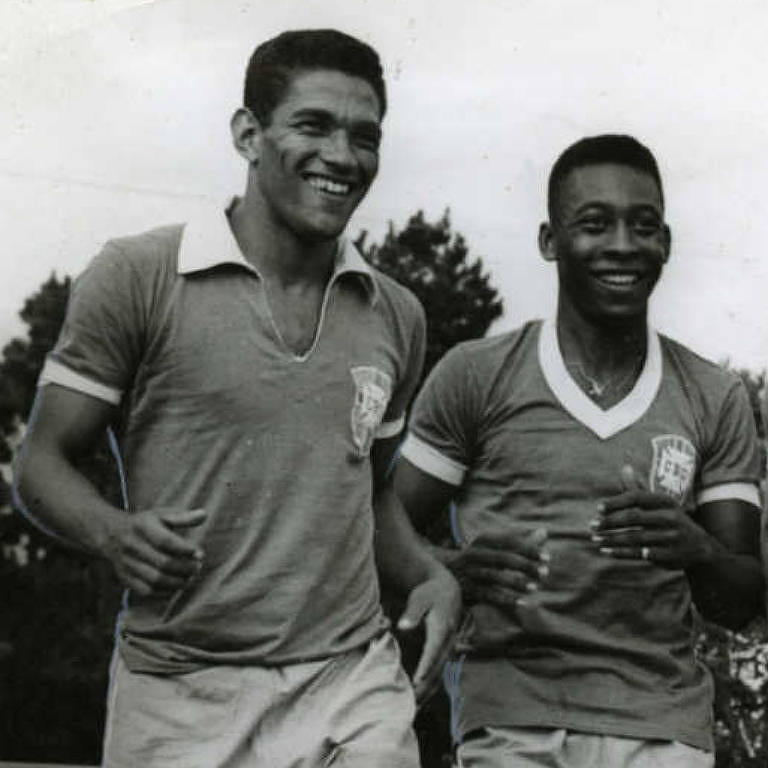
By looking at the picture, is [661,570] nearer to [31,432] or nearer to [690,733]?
[690,733]

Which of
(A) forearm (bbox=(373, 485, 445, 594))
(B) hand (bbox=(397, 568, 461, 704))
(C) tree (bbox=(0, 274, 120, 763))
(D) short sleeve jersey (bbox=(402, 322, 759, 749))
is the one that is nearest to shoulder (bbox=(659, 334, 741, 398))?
(D) short sleeve jersey (bbox=(402, 322, 759, 749))

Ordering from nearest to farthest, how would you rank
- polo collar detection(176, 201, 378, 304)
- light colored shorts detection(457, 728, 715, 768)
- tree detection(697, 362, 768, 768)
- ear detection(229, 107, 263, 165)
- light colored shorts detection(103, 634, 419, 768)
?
light colored shorts detection(103, 634, 419, 768), polo collar detection(176, 201, 378, 304), ear detection(229, 107, 263, 165), light colored shorts detection(457, 728, 715, 768), tree detection(697, 362, 768, 768)

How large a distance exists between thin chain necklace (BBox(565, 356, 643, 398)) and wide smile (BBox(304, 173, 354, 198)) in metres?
0.75

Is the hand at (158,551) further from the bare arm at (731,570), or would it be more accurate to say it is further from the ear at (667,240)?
the ear at (667,240)

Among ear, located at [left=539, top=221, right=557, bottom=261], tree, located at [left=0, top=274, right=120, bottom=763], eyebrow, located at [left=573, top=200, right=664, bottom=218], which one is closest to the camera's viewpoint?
eyebrow, located at [left=573, top=200, right=664, bottom=218]

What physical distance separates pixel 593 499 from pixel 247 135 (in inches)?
38.7

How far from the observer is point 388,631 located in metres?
2.77

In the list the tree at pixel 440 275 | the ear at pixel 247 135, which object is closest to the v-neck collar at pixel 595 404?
the ear at pixel 247 135

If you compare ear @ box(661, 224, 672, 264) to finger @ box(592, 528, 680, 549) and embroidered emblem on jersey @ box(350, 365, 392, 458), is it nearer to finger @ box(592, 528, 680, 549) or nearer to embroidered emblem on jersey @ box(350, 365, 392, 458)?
finger @ box(592, 528, 680, 549)

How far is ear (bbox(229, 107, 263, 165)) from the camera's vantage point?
9.52 feet

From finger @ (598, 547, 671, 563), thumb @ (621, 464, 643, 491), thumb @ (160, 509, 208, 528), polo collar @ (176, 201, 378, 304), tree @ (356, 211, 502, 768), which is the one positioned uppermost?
tree @ (356, 211, 502, 768)

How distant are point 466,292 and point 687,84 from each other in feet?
10.9

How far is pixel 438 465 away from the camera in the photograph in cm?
332

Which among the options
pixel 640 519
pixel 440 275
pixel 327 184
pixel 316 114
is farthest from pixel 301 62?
pixel 440 275
